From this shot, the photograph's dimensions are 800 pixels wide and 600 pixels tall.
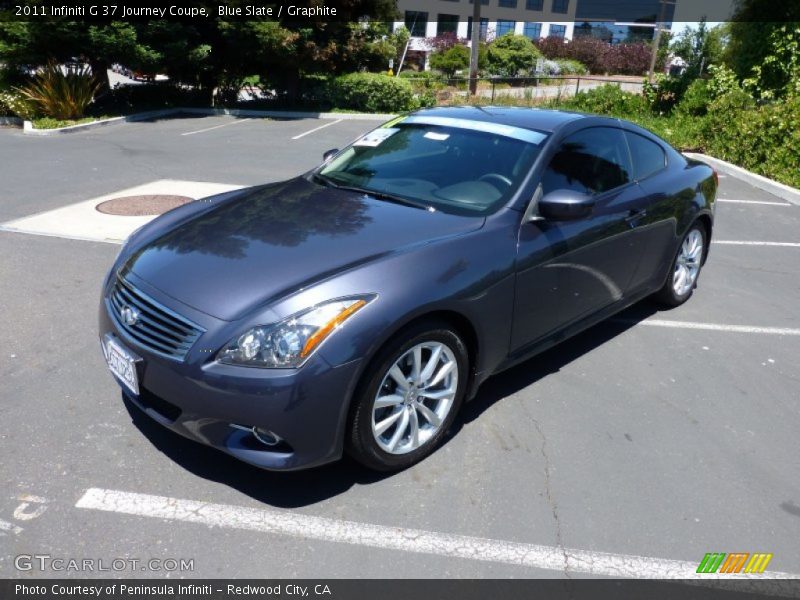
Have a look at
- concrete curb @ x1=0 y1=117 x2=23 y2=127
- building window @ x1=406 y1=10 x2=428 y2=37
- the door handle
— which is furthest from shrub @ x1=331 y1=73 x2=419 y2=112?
building window @ x1=406 y1=10 x2=428 y2=37

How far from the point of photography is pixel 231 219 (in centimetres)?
367

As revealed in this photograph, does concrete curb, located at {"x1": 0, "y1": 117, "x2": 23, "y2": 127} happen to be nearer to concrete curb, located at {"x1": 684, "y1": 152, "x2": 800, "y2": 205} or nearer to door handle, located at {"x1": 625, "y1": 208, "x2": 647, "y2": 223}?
concrete curb, located at {"x1": 684, "y1": 152, "x2": 800, "y2": 205}

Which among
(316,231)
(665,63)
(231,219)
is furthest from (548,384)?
(665,63)

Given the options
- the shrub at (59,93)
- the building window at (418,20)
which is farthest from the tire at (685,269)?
the building window at (418,20)

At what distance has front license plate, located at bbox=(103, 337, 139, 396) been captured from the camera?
118 inches

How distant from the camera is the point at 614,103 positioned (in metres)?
19.0

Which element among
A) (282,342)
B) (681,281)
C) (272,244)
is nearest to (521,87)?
(681,281)

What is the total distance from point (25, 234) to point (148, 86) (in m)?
15.4

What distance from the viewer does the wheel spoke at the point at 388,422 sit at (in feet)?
9.94

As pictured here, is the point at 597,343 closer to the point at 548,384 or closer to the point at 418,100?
the point at 548,384

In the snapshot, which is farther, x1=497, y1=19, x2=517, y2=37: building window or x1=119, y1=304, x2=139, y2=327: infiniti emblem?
x1=497, y1=19, x2=517, y2=37: building window

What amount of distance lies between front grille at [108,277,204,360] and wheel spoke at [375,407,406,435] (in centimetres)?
89

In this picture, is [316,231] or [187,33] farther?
[187,33]

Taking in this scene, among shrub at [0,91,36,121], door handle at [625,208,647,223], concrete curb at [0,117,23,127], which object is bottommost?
concrete curb at [0,117,23,127]
